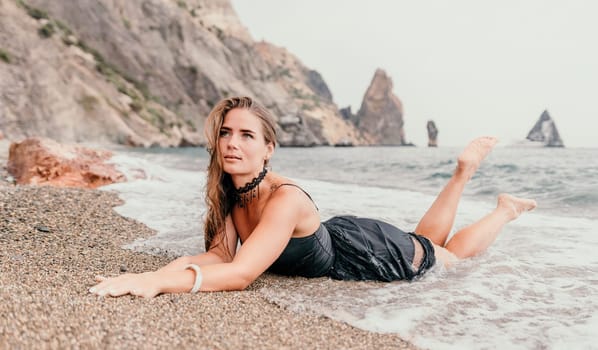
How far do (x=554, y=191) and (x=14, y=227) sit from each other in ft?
29.0

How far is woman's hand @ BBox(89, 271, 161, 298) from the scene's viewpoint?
7.51ft

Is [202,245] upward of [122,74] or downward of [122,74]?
downward

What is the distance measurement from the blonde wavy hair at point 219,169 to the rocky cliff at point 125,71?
95.1 feet

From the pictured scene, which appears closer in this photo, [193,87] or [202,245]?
[202,245]

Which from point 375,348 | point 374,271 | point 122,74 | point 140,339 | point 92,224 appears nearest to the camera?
point 140,339

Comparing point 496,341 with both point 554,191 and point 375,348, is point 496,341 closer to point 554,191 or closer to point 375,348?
point 375,348

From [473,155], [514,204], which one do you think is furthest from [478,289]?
[514,204]

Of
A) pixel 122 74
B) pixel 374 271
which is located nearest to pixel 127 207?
pixel 374 271

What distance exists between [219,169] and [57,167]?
650 centimetres

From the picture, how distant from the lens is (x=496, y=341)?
223 cm

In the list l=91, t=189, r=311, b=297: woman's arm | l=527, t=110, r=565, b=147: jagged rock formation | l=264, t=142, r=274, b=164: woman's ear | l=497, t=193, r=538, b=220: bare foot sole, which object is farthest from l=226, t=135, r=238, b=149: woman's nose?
l=527, t=110, r=565, b=147: jagged rock formation

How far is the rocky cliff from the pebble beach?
93.8ft

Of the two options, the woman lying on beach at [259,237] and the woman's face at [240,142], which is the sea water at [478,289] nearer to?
the woman lying on beach at [259,237]

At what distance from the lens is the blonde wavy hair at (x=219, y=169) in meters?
2.84
